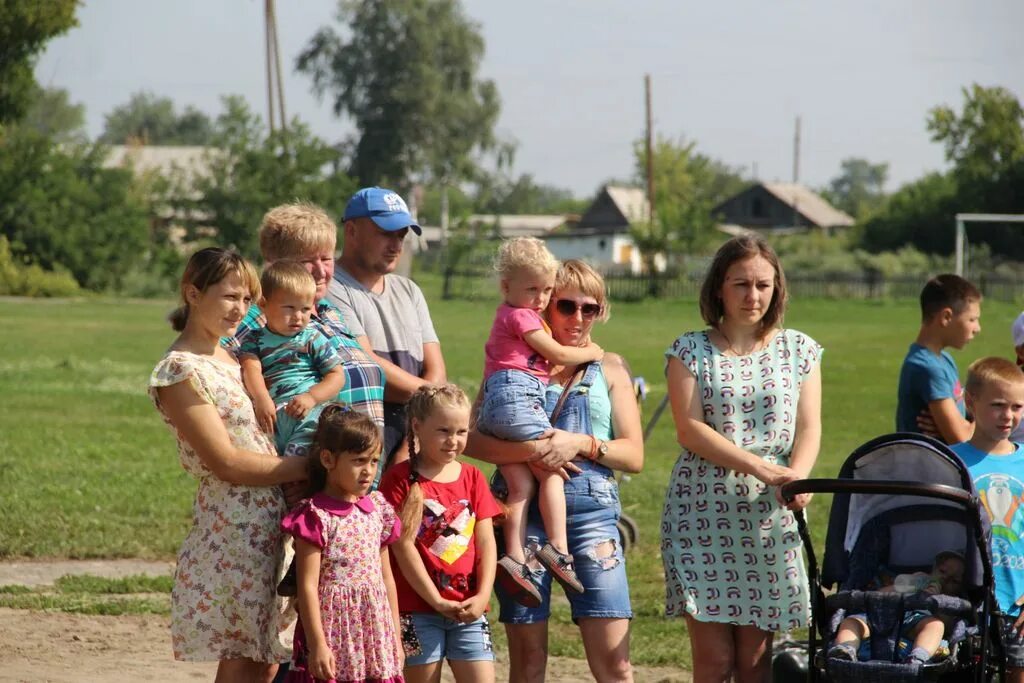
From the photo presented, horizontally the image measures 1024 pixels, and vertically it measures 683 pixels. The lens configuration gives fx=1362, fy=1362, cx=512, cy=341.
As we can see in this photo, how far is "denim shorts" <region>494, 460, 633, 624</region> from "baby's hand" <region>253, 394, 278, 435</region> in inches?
34.7

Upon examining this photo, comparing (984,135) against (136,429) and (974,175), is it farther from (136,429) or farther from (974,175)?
(136,429)

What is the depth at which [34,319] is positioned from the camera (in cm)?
3403

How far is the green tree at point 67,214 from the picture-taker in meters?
48.1

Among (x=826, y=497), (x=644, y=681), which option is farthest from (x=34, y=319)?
(x=644, y=681)

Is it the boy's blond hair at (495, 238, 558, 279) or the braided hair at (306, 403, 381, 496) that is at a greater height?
the boy's blond hair at (495, 238, 558, 279)

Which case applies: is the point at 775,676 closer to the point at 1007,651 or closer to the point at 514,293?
the point at 1007,651

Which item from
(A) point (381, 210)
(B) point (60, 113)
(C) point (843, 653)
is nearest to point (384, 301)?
(A) point (381, 210)

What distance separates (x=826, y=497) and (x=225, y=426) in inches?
325

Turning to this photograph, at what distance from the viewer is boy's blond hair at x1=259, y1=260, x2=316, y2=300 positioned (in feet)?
14.6

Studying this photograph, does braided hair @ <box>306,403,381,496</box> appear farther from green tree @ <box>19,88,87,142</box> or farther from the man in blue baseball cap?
green tree @ <box>19,88,87,142</box>

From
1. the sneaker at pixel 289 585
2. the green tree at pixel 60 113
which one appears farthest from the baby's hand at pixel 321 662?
the green tree at pixel 60 113

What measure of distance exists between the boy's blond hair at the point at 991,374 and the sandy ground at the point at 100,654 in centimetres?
215

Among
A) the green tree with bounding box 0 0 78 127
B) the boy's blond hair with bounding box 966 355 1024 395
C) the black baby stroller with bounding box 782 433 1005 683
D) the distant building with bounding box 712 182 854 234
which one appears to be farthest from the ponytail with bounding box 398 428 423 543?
the distant building with bounding box 712 182 854 234

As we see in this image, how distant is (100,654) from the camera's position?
21.9 ft
